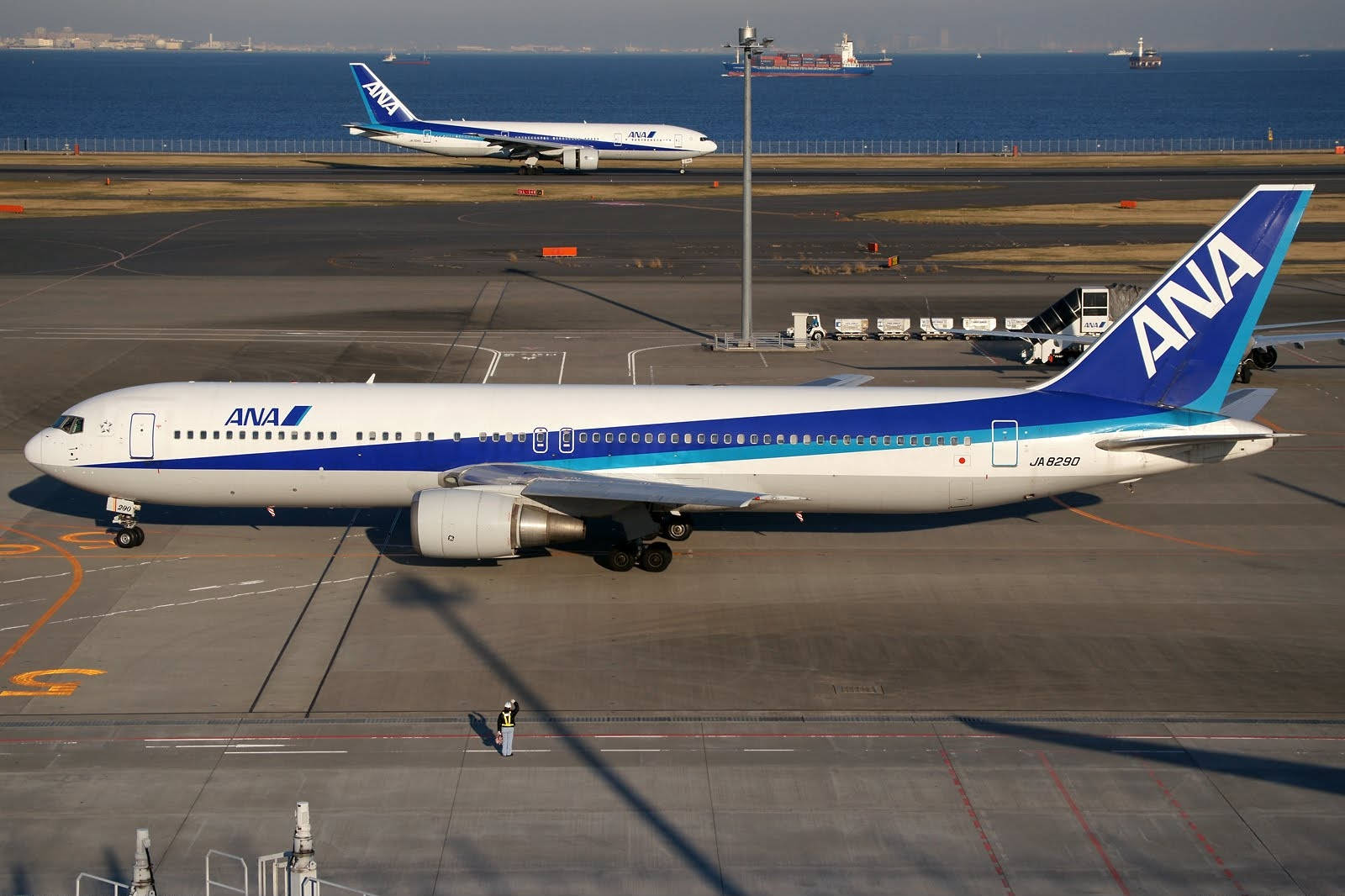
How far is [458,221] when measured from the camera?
328ft

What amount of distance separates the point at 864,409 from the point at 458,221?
7028 cm

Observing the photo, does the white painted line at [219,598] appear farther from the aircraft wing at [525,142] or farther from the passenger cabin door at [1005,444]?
the aircraft wing at [525,142]

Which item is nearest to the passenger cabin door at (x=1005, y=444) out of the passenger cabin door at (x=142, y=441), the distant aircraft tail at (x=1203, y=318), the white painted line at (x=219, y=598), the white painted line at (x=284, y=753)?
the distant aircraft tail at (x=1203, y=318)

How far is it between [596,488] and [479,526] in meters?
3.19

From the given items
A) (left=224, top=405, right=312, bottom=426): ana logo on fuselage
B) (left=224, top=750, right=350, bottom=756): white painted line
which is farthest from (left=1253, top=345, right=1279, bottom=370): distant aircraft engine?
(left=224, top=750, right=350, bottom=756): white painted line

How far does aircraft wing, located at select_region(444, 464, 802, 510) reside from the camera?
32531 mm

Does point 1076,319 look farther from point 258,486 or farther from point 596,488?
point 258,486

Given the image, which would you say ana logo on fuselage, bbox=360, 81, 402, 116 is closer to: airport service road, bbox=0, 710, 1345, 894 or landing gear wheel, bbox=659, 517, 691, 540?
landing gear wheel, bbox=659, 517, 691, 540

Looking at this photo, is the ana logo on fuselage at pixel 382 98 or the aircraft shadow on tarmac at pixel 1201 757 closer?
the aircraft shadow on tarmac at pixel 1201 757

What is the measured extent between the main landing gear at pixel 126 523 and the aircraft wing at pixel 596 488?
9185 millimetres

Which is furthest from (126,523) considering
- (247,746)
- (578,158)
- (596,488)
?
(578,158)

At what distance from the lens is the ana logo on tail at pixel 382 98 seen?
5374 inches

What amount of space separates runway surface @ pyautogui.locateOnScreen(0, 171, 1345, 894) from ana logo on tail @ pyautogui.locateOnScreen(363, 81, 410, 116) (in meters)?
94.8

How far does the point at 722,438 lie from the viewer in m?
35.0
